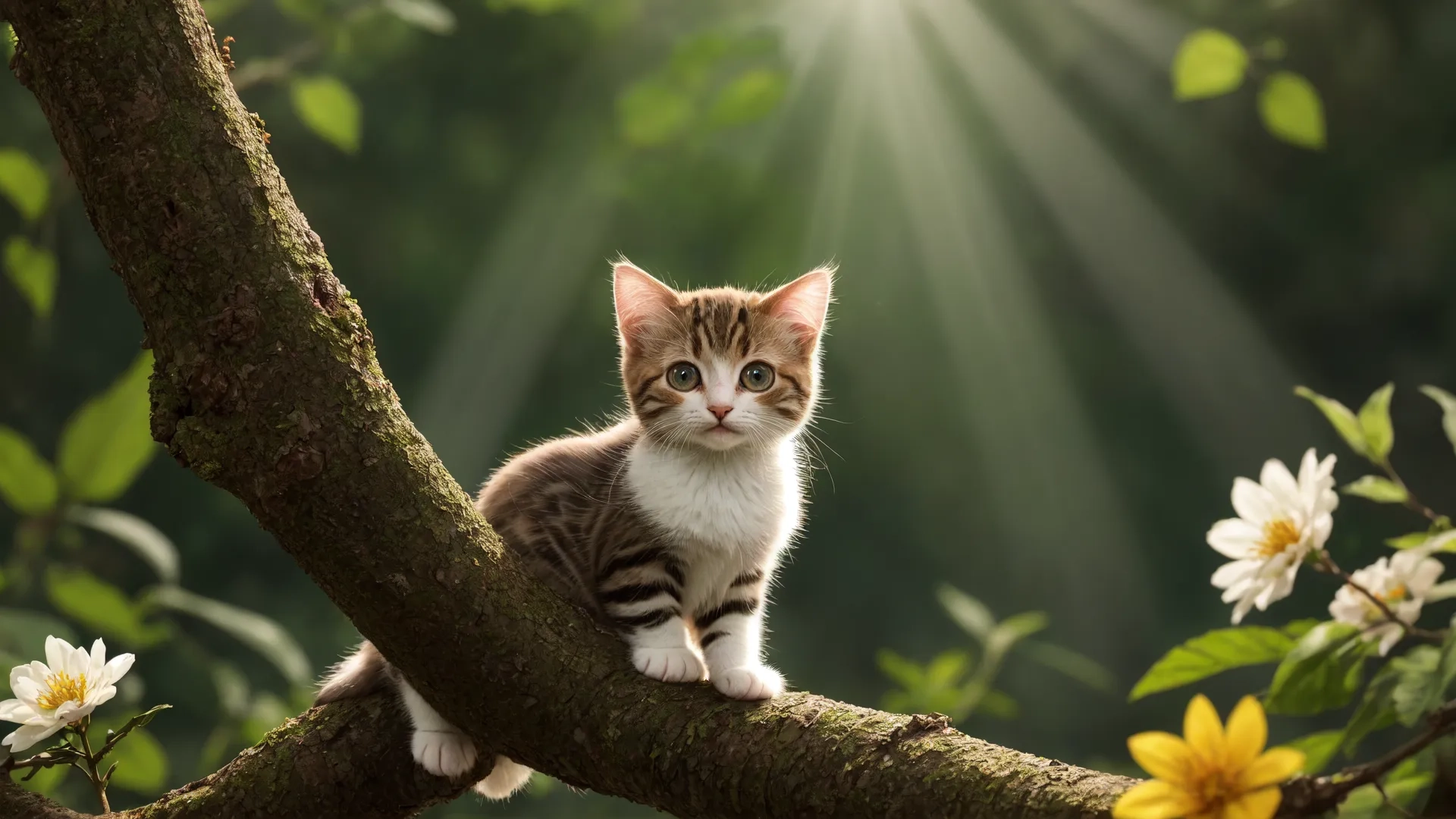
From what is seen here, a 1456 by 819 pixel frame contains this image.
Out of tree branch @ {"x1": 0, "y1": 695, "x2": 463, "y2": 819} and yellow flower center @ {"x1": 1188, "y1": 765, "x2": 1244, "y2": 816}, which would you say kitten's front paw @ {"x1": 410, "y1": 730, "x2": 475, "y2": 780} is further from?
yellow flower center @ {"x1": 1188, "y1": 765, "x2": 1244, "y2": 816}

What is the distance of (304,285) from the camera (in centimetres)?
90

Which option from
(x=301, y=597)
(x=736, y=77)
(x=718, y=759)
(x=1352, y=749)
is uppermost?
(x=736, y=77)

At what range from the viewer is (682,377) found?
132 centimetres

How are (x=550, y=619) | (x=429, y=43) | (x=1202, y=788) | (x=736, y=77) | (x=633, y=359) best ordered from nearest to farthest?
(x=1202, y=788)
(x=550, y=619)
(x=633, y=359)
(x=736, y=77)
(x=429, y=43)

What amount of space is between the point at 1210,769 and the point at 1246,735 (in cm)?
3

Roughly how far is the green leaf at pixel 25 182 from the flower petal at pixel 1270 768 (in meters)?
1.80

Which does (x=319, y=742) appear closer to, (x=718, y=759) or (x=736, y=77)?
(x=718, y=759)

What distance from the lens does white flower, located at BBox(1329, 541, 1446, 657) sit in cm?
72

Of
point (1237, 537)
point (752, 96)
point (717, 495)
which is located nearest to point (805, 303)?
point (717, 495)

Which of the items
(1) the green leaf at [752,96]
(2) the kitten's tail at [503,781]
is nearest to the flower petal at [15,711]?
(2) the kitten's tail at [503,781]

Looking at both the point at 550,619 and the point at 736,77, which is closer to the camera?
the point at 550,619

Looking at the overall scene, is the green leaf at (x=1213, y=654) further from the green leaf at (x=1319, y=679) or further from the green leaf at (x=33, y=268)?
the green leaf at (x=33, y=268)

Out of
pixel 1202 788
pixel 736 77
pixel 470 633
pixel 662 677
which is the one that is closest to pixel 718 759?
pixel 662 677

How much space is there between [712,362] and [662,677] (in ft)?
1.37
